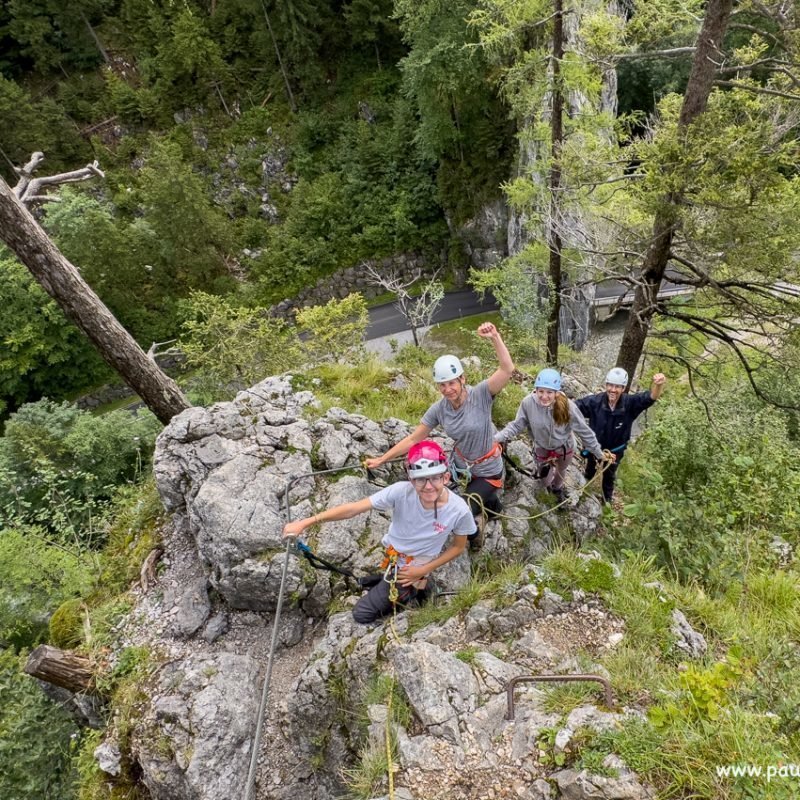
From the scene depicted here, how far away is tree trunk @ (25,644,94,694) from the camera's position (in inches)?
197

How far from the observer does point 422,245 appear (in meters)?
31.2

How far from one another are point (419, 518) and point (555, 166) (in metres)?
9.04

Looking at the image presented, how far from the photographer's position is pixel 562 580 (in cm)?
415

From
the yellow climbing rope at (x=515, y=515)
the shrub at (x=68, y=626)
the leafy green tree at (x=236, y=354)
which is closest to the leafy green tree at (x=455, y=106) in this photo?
the leafy green tree at (x=236, y=354)

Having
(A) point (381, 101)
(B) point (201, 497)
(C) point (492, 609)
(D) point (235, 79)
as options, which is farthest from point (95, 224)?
(C) point (492, 609)

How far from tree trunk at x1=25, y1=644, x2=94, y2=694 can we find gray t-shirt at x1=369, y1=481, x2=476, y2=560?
4.02 meters

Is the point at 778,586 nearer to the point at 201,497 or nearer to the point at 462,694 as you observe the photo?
the point at 462,694

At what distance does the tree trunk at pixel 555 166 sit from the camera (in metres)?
9.48

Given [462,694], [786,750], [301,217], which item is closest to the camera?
[786,750]

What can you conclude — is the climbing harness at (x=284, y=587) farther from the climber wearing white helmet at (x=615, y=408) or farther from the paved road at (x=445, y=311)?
the paved road at (x=445, y=311)

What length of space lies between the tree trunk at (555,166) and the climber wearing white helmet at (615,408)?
13.1 ft

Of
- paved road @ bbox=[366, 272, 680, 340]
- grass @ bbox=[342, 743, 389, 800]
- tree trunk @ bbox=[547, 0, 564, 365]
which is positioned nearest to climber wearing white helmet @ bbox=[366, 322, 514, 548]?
grass @ bbox=[342, 743, 389, 800]

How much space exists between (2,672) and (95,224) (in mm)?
24005

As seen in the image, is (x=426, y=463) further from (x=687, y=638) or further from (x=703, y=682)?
(x=687, y=638)
